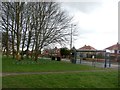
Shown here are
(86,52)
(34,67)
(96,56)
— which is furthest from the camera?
(96,56)

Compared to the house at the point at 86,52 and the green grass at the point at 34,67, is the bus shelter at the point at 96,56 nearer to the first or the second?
the house at the point at 86,52

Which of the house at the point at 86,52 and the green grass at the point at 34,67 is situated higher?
the house at the point at 86,52

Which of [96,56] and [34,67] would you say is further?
[96,56]

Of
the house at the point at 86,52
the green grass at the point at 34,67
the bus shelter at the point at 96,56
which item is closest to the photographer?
the green grass at the point at 34,67

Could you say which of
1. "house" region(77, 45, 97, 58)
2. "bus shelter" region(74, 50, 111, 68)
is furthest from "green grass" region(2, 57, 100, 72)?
"house" region(77, 45, 97, 58)

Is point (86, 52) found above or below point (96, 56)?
above

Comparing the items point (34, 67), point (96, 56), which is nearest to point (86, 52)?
point (96, 56)

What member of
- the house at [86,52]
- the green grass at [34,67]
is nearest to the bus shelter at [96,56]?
the house at [86,52]

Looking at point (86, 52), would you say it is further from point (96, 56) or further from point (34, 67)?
point (34, 67)

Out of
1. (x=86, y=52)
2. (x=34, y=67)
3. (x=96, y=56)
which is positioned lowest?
(x=34, y=67)

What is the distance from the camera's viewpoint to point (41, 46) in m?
37.0

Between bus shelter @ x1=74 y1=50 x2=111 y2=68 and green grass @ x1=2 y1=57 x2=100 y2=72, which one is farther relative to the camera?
bus shelter @ x1=74 y1=50 x2=111 y2=68

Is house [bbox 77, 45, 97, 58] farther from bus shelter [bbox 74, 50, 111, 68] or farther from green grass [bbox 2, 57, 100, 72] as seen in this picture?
green grass [bbox 2, 57, 100, 72]

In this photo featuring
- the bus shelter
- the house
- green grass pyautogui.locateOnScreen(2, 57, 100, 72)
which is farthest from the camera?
the house
